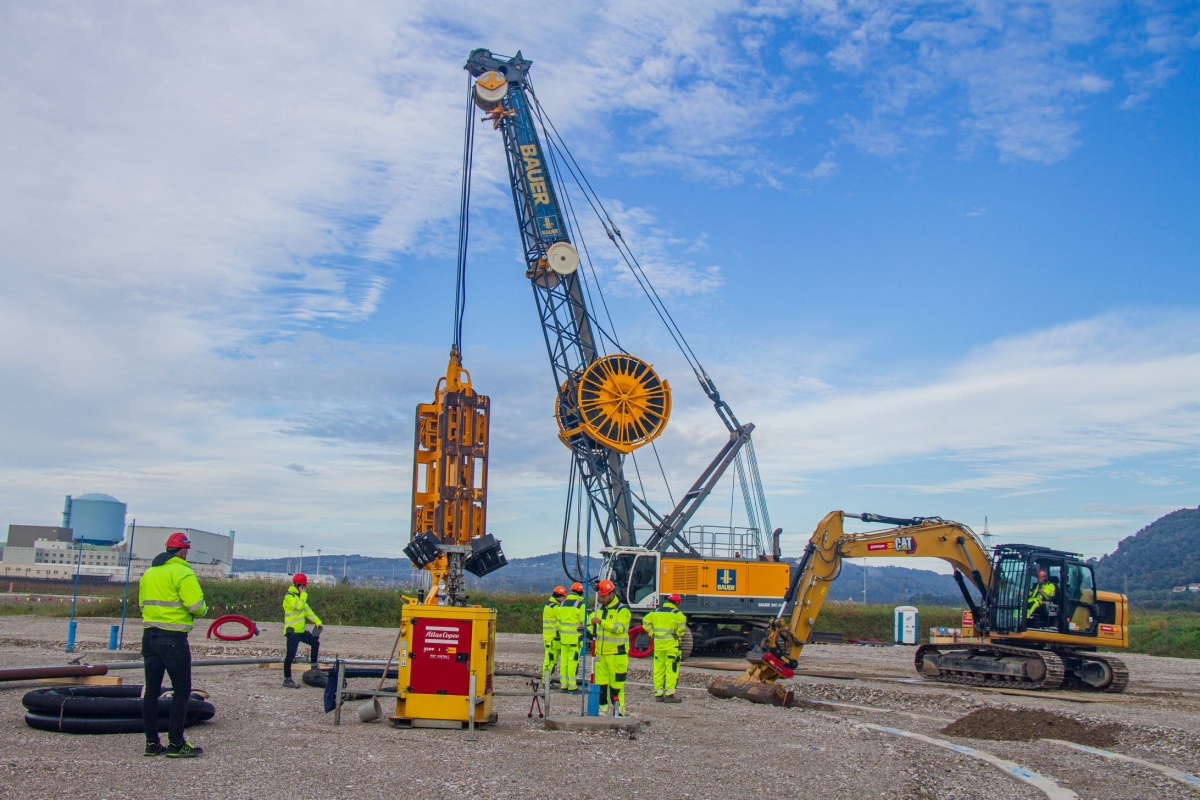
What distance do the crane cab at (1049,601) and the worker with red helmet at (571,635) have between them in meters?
9.84

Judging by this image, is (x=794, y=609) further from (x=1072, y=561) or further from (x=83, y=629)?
(x=83, y=629)

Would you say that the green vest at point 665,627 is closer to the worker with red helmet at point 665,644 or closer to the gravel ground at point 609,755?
the worker with red helmet at point 665,644

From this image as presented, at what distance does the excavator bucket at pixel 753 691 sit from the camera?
1514 centimetres

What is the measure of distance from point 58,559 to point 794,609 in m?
93.0

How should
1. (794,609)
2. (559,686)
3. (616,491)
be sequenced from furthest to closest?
(616,491) < (794,609) < (559,686)

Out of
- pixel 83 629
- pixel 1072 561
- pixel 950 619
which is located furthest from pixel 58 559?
pixel 1072 561

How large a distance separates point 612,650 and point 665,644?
2.86 m

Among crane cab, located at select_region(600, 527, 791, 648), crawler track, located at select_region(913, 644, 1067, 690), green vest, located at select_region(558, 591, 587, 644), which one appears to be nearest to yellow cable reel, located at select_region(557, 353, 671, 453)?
crane cab, located at select_region(600, 527, 791, 648)

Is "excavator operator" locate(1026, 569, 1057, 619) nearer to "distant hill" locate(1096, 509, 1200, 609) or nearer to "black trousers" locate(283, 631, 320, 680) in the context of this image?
"black trousers" locate(283, 631, 320, 680)

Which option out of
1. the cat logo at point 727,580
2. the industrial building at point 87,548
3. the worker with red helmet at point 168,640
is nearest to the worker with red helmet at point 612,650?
the worker with red helmet at point 168,640

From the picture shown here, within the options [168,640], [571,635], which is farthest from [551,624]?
[168,640]

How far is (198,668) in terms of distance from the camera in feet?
55.8

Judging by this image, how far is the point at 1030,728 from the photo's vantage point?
13516mm

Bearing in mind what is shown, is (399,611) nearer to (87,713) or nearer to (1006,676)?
(1006,676)
